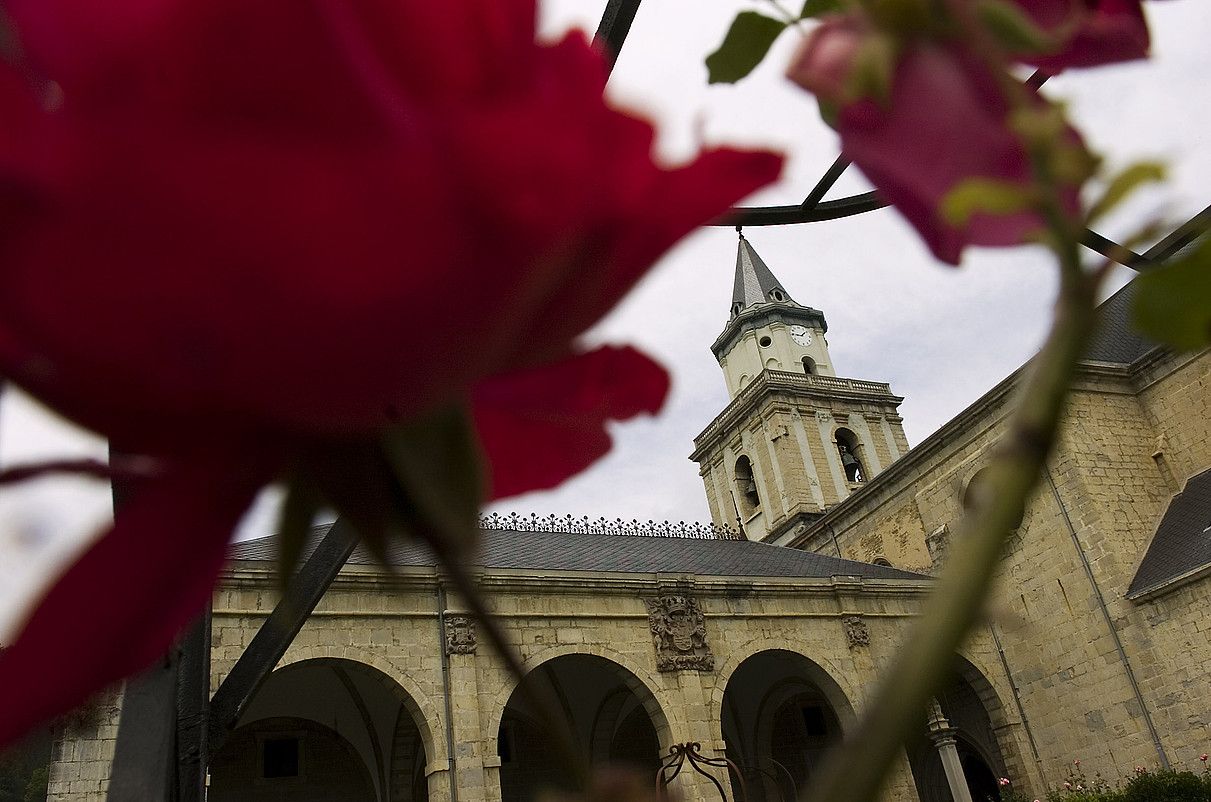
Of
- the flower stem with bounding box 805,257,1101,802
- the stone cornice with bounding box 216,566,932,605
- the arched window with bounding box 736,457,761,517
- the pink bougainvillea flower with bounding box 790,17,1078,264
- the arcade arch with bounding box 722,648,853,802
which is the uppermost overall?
the arched window with bounding box 736,457,761,517

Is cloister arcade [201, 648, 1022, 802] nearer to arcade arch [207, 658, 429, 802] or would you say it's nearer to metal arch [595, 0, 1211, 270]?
arcade arch [207, 658, 429, 802]

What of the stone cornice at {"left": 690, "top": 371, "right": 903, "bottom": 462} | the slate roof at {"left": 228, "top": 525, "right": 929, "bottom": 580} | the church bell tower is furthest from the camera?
the stone cornice at {"left": 690, "top": 371, "right": 903, "bottom": 462}

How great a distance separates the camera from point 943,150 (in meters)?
0.26

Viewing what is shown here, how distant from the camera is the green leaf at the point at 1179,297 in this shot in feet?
0.89

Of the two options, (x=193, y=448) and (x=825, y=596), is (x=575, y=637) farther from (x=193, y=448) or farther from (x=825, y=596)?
(x=193, y=448)

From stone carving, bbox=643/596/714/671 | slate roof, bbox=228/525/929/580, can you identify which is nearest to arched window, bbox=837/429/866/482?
slate roof, bbox=228/525/929/580

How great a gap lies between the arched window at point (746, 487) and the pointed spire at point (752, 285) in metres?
7.78

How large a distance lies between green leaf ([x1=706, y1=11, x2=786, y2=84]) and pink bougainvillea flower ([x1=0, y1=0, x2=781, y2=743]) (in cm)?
17

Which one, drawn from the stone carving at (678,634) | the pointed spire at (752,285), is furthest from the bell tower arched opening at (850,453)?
the stone carving at (678,634)

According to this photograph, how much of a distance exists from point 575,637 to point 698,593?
240 centimetres

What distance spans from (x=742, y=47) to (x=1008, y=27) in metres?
0.15

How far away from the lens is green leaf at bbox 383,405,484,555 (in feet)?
0.80

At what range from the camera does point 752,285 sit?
3662 centimetres

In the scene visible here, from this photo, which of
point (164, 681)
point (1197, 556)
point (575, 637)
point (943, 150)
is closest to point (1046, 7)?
point (943, 150)
